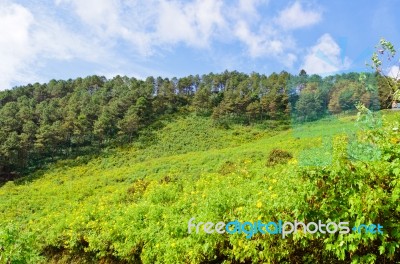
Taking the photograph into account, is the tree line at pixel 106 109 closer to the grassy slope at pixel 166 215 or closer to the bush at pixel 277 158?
the bush at pixel 277 158

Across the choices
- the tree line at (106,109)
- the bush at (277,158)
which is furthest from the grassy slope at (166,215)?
the tree line at (106,109)

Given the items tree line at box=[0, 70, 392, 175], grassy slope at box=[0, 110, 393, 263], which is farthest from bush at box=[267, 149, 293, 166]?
tree line at box=[0, 70, 392, 175]

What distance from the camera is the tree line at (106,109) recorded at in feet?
202

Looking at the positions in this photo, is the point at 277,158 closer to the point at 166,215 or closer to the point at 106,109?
the point at 166,215

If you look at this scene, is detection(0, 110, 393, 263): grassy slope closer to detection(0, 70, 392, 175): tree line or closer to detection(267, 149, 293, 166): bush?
detection(267, 149, 293, 166): bush

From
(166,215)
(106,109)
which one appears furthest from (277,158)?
(106,109)

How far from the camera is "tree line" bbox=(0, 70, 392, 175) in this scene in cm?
6147

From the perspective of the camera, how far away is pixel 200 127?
6950cm

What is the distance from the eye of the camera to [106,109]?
72875 millimetres

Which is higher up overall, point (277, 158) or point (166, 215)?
point (277, 158)

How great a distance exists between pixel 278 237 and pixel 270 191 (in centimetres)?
82

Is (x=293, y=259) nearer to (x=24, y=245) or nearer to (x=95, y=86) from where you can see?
(x=24, y=245)

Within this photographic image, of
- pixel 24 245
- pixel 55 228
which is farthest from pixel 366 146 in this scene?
pixel 55 228

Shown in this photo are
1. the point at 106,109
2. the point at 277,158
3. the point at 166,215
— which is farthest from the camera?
the point at 106,109
